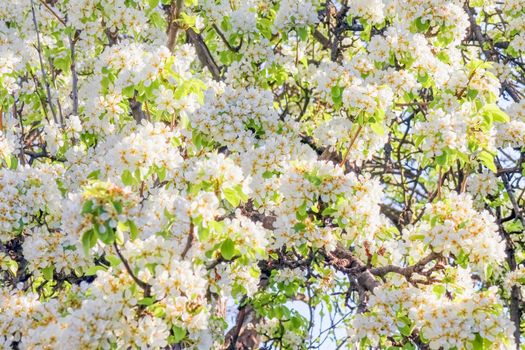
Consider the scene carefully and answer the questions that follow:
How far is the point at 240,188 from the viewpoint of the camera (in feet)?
10.2

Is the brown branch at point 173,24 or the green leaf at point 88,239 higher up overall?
the brown branch at point 173,24

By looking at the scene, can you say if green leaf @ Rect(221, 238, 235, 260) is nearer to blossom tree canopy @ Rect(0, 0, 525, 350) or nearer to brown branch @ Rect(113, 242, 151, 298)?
blossom tree canopy @ Rect(0, 0, 525, 350)

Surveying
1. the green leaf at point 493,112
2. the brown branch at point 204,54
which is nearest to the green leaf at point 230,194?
the green leaf at point 493,112

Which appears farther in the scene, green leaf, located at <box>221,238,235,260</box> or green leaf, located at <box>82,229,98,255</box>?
green leaf, located at <box>221,238,235,260</box>

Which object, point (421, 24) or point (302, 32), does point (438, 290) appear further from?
point (302, 32)

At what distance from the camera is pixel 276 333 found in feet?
18.8

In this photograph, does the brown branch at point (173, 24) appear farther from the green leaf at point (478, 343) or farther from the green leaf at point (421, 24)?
the green leaf at point (478, 343)

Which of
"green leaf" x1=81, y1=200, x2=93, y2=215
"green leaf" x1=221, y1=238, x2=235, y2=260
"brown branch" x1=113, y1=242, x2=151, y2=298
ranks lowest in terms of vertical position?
"brown branch" x1=113, y1=242, x2=151, y2=298

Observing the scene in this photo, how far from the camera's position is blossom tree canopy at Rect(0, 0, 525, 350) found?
296 centimetres

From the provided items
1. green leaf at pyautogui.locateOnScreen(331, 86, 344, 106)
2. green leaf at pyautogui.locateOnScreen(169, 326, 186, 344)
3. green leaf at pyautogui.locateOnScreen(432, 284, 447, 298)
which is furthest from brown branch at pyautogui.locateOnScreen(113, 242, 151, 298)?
green leaf at pyautogui.locateOnScreen(331, 86, 344, 106)

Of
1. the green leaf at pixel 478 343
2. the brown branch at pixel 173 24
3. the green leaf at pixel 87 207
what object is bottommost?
the green leaf at pixel 87 207

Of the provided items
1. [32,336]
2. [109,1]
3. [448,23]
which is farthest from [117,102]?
[448,23]

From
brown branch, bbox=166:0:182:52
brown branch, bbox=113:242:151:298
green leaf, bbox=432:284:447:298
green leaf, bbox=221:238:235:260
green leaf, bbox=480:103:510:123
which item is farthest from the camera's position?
brown branch, bbox=166:0:182:52

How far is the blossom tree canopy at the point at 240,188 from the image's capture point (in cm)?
296
